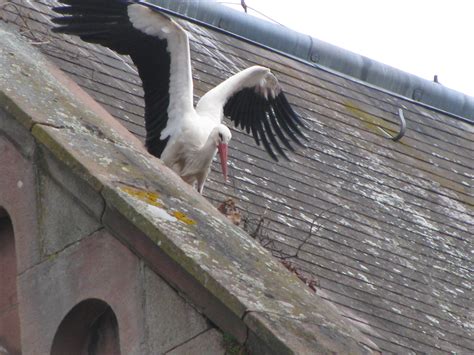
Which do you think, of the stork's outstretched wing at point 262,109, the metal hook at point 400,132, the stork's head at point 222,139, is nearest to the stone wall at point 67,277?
the stork's head at point 222,139

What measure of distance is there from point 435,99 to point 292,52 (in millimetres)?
832

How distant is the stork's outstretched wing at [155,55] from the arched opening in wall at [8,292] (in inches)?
126

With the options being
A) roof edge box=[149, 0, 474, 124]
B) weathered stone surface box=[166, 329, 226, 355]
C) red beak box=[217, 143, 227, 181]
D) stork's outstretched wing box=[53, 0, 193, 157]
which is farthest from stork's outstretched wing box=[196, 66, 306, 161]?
A: weathered stone surface box=[166, 329, 226, 355]

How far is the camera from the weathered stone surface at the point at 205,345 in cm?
475

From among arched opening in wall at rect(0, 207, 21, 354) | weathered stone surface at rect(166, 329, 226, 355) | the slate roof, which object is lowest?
the slate roof

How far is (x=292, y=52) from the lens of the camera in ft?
27.7

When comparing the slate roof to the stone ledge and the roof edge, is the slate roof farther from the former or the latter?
the stone ledge

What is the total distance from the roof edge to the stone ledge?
2422mm

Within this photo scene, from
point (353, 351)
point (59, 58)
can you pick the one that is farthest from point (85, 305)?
point (59, 58)

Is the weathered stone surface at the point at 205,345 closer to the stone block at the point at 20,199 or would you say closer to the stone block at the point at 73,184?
the stone block at the point at 73,184

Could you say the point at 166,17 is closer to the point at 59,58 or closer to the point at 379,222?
the point at 59,58

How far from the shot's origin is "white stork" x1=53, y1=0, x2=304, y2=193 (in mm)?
8641

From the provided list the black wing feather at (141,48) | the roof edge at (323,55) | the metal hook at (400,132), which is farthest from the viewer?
the metal hook at (400,132)

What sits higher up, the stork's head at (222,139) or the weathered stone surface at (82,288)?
the weathered stone surface at (82,288)
